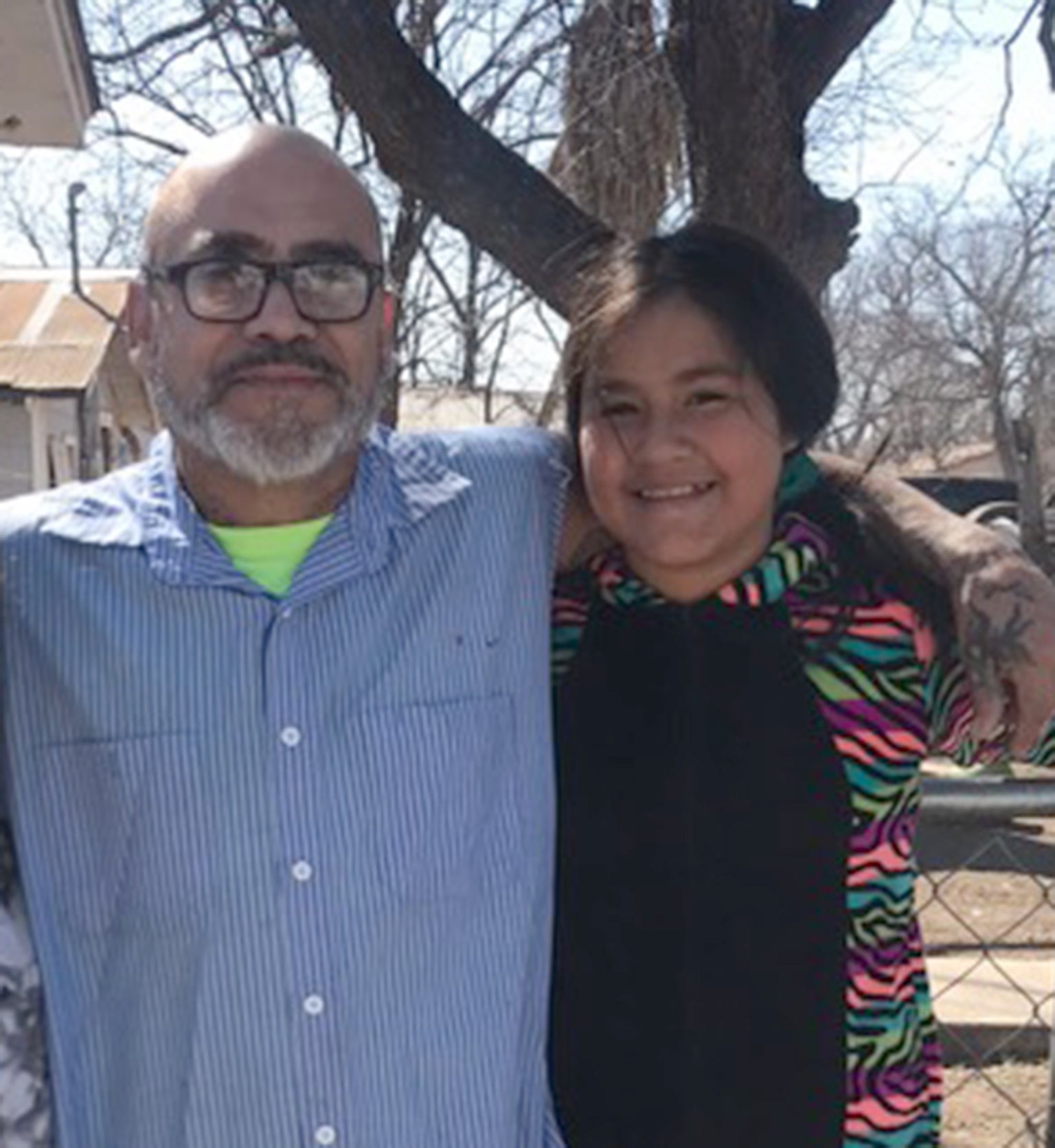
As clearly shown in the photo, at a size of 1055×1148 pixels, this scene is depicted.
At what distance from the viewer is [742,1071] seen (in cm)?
231

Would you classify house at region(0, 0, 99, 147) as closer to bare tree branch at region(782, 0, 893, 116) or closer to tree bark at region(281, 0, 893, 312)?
tree bark at region(281, 0, 893, 312)

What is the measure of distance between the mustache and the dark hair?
41 cm

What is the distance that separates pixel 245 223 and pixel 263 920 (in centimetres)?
93

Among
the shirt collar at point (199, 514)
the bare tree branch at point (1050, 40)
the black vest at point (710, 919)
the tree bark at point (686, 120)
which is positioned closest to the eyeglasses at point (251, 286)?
the shirt collar at point (199, 514)

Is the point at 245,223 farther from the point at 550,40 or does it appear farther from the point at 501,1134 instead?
A: the point at 550,40

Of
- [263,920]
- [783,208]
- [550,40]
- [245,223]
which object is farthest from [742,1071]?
[550,40]

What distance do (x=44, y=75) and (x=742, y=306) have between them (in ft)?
11.7

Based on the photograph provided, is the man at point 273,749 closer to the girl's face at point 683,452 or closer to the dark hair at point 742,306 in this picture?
the girl's face at point 683,452

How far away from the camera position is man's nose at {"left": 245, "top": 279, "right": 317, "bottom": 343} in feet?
7.49

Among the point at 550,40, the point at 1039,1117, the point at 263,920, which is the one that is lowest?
the point at 1039,1117

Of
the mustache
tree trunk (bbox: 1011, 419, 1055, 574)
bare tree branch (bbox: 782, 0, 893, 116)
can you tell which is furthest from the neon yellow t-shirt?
tree trunk (bbox: 1011, 419, 1055, 574)

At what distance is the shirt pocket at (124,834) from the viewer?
2.03 meters

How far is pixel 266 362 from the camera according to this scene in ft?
7.52

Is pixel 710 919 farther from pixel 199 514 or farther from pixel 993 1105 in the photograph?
pixel 993 1105
